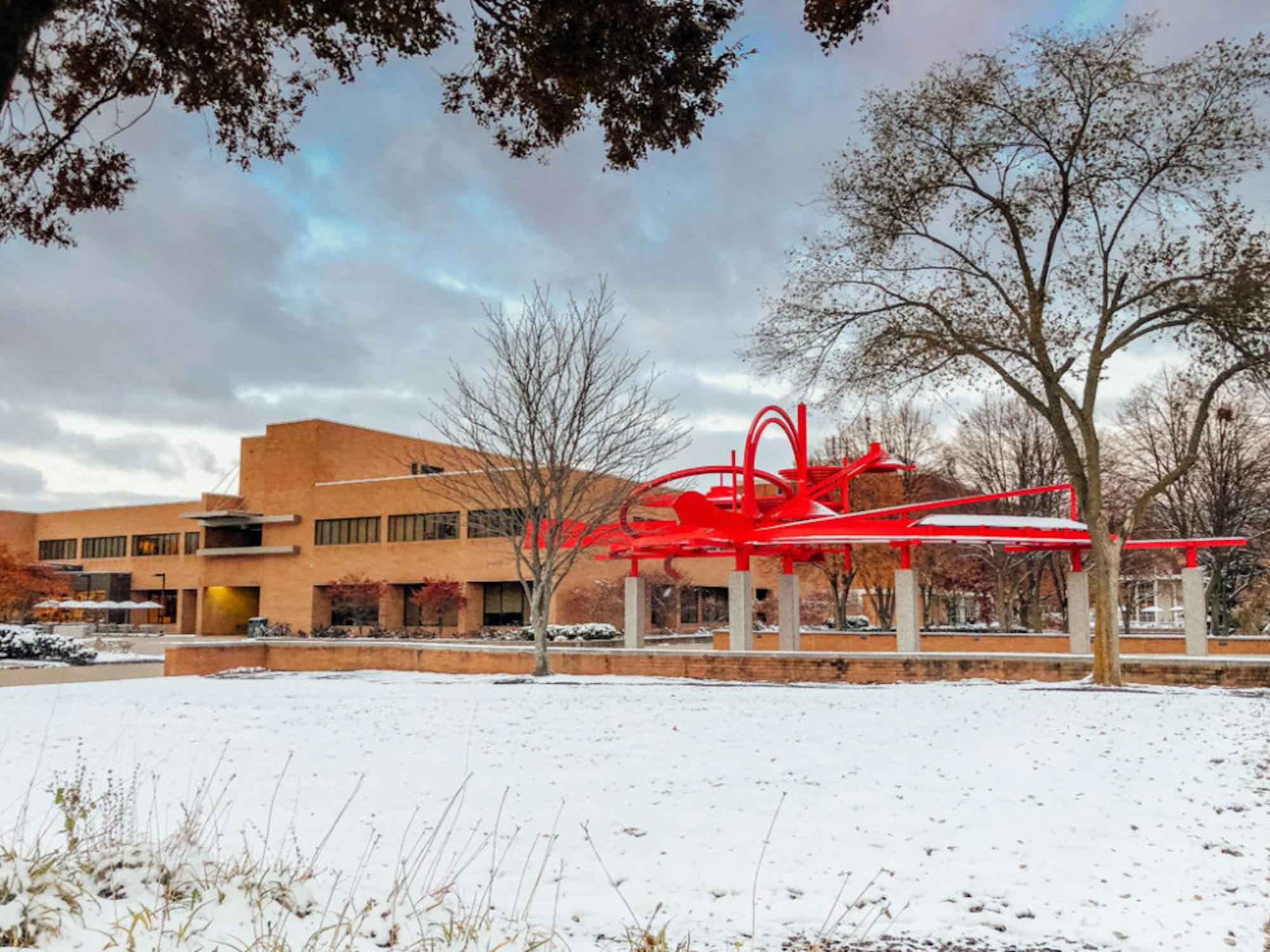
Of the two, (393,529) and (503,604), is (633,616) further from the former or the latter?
(393,529)

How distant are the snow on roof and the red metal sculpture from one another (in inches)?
1.0

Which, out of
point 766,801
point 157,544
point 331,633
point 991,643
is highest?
point 157,544

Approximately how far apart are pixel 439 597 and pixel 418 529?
524 cm

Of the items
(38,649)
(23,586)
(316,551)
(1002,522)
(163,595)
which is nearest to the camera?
(1002,522)

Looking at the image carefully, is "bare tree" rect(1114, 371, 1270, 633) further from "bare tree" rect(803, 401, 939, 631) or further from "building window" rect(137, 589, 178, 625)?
"building window" rect(137, 589, 178, 625)

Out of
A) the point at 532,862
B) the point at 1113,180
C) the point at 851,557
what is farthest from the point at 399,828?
the point at 851,557

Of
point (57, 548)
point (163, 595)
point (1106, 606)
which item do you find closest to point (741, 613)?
point (1106, 606)

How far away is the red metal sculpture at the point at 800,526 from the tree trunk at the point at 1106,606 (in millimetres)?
3522

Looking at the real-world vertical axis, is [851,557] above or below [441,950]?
above

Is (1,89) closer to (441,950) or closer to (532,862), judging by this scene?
(441,950)

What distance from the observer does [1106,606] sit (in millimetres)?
17234

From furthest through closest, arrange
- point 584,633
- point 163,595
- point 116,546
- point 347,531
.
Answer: point 116,546
point 163,595
point 347,531
point 584,633

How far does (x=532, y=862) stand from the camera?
22.6ft

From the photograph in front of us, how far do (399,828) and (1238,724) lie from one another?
1015 cm
